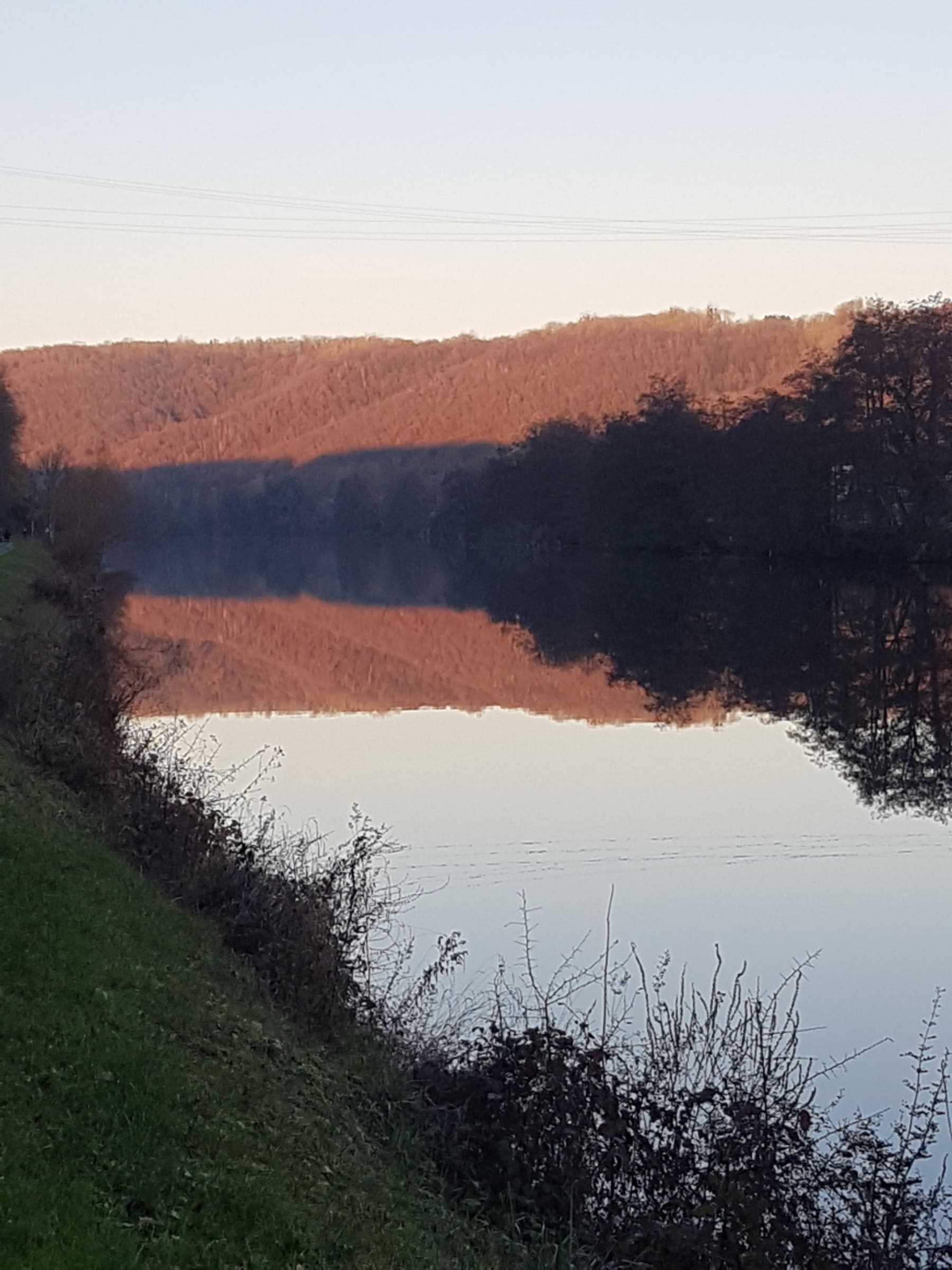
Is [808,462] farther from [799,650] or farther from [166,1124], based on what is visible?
[166,1124]

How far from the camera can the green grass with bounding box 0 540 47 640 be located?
2936 centimetres

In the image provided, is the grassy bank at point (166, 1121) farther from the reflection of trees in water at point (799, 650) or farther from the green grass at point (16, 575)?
the green grass at point (16, 575)

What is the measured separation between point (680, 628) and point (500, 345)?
152 m

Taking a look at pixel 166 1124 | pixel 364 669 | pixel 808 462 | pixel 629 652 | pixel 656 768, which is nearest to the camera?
pixel 166 1124

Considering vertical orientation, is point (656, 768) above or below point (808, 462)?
below

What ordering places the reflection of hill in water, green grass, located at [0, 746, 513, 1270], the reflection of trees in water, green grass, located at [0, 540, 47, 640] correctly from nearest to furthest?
1. green grass, located at [0, 746, 513, 1270]
2. the reflection of trees in water
3. the reflection of hill in water
4. green grass, located at [0, 540, 47, 640]

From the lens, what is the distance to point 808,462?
6312cm

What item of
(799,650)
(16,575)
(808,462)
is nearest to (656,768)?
(799,650)

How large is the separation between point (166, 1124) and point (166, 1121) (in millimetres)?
24

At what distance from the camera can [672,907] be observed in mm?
14508

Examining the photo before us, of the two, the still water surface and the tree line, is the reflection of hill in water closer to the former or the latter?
the still water surface

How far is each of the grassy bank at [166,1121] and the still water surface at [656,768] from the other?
3.42 metres

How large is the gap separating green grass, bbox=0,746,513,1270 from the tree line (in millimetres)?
53260

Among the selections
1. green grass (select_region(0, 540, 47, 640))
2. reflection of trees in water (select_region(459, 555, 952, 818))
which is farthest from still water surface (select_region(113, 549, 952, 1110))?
green grass (select_region(0, 540, 47, 640))
